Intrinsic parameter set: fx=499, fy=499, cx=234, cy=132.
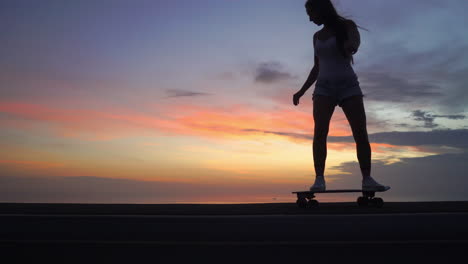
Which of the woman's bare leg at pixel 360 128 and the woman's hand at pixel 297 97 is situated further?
the woman's hand at pixel 297 97

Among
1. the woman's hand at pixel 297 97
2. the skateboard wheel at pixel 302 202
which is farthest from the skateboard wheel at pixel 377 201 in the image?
the woman's hand at pixel 297 97

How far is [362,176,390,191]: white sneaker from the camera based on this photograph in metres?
5.48

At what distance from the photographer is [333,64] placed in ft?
18.5

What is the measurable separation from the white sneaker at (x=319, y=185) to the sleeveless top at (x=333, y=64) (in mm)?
1115

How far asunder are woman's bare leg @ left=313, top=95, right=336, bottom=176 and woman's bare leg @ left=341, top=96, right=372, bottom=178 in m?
0.20

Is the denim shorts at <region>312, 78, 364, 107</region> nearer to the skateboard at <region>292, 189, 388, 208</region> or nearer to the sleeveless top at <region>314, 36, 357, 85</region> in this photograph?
the sleeveless top at <region>314, 36, 357, 85</region>
